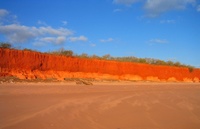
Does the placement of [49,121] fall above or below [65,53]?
below

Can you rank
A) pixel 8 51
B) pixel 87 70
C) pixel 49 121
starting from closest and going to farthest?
pixel 49 121 → pixel 8 51 → pixel 87 70

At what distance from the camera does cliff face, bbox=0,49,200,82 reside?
21.5m

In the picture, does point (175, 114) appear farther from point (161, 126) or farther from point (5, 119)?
point (5, 119)

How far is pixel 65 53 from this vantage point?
3038 cm

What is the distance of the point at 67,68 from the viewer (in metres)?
26.8

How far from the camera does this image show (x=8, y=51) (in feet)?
70.8

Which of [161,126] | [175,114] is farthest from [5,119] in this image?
[175,114]

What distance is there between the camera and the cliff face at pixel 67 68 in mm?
21516

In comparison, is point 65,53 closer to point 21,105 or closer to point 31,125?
point 21,105

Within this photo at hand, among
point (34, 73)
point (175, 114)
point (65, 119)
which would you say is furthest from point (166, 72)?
point (65, 119)

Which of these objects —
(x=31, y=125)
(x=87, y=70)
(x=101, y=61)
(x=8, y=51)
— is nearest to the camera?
(x=31, y=125)

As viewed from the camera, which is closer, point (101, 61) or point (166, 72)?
point (101, 61)

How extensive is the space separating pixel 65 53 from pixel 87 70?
3.38 m

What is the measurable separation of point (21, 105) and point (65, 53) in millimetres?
23172
